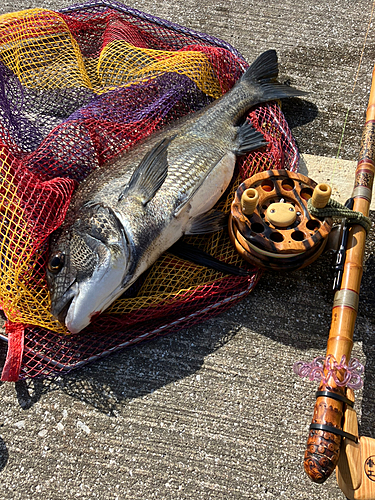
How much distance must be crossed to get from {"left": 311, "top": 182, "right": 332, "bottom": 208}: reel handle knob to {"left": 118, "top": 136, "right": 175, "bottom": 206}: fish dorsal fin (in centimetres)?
98

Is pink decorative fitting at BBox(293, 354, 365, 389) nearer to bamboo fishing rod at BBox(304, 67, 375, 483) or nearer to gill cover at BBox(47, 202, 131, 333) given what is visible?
bamboo fishing rod at BBox(304, 67, 375, 483)

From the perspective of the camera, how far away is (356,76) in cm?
402

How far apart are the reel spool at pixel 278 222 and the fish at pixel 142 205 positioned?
322 mm

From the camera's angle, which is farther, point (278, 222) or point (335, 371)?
point (278, 222)

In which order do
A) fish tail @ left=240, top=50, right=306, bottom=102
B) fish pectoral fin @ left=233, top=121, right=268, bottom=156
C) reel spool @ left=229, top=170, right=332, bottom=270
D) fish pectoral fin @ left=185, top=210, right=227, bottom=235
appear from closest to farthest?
reel spool @ left=229, top=170, right=332, bottom=270, fish pectoral fin @ left=185, top=210, right=227, bottom=235, fish pectoral fin @ left=233, top=121, right=268, bottom=156, fish tail @ left=240, top=50, right=306, bottom=102

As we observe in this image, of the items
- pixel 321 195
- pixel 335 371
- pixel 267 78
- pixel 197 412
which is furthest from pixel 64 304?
pixel 267 78

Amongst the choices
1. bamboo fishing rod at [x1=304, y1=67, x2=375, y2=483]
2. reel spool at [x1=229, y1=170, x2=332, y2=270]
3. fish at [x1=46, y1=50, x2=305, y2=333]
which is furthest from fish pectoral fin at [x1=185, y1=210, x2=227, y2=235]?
bamboo fishing rod at [x1=304, y1=67, x2=375, y2=483]

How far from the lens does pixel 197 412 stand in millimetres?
2617

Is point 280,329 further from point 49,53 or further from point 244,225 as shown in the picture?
point 49,53

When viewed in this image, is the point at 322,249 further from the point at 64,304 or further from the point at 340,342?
the point at 64,304

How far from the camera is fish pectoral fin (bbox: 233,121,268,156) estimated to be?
3.14m

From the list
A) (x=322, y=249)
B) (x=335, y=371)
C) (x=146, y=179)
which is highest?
(x=146, y=179)

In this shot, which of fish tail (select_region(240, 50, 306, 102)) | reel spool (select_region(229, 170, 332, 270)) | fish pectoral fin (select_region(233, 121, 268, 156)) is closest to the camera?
reel spool (select_region(229, 170, 332, 270))

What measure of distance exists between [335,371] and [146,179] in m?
1.59
